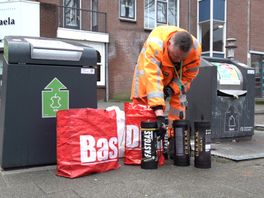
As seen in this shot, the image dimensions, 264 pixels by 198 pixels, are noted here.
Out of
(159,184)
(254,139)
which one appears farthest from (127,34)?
(159,184)

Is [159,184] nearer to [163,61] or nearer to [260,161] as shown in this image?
[163,61]

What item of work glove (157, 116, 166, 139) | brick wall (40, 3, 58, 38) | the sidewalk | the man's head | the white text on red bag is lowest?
the sidewalk

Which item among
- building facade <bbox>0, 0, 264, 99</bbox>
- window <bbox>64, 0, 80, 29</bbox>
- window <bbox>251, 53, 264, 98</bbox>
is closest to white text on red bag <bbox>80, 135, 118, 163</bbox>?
building facade <bbox>0, 0, 264, 99</bbox>

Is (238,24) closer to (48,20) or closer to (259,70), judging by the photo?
(259,70)

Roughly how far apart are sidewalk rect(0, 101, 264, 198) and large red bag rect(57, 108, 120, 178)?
0.11 metres

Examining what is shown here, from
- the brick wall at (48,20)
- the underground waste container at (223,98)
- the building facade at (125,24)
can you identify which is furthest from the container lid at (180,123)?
the brick wall at (48,20)

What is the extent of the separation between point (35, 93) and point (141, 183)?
155 cm

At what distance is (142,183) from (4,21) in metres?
13.7

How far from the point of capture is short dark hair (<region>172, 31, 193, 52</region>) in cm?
431

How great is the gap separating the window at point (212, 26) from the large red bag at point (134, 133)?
16.6 meters

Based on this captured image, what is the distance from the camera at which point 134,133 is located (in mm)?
4676

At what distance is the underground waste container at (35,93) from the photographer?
4297mm

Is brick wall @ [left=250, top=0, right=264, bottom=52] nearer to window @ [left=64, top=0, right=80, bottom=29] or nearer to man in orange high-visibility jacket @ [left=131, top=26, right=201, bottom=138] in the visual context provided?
window @ [left=64, top=0, right=80, bottom=29]

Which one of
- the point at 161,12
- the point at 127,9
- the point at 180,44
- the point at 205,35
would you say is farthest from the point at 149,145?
the point at 205,35
